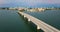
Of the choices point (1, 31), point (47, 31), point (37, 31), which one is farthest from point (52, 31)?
point (1, 31)

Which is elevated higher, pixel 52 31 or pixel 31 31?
pixel 52 31

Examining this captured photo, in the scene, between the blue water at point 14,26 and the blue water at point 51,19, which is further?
the blue water at point 51,19

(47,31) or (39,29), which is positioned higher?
(47,31)

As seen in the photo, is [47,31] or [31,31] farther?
[31,31]

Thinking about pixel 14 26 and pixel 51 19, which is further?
pixel 51 19

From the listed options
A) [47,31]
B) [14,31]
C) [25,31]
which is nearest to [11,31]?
[14,31]

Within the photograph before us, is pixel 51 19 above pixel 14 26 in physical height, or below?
below

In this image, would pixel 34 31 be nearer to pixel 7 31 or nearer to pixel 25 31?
pixel 25 31

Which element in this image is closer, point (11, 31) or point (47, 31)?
point (47, 31)

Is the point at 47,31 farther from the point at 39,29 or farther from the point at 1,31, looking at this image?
the point at 1,31

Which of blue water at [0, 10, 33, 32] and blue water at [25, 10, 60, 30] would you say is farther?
blue water at [25, 10, 60, 30]
